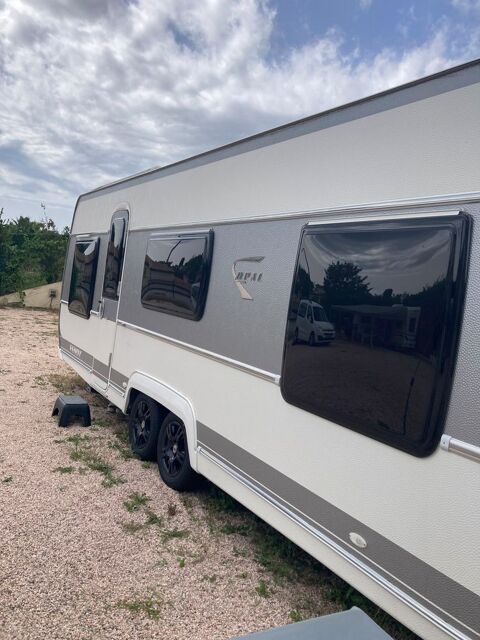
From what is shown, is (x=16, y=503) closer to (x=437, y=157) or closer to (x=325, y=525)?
(x=325, y=525)

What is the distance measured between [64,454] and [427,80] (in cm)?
455

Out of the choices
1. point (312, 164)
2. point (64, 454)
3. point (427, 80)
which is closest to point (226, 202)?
point (312, 164)

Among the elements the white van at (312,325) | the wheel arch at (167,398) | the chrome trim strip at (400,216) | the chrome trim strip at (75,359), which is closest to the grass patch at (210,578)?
the wheel arch at (167,398)

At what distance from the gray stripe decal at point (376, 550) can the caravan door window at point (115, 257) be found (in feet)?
9.25

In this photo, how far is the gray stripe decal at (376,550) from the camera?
2.03 meters

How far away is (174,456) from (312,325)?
225cm

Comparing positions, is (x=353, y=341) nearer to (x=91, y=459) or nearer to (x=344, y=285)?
(x=344, y=285)

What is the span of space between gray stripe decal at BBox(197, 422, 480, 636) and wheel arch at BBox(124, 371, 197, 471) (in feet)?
1.95

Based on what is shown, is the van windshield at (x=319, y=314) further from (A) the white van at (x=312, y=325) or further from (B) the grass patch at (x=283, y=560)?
(B) the grass patch at (x=283, y=560)

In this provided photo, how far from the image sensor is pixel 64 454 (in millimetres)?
5047

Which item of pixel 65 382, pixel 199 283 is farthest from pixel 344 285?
pixel 65 382

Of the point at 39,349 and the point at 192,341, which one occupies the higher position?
the point at 192,341

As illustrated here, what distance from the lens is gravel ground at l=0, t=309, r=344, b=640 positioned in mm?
2795

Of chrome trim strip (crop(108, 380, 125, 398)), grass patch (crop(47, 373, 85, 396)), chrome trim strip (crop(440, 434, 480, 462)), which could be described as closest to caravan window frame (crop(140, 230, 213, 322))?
chrome trim strip (crop(108, 380, 125, 398))
